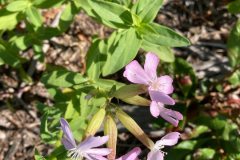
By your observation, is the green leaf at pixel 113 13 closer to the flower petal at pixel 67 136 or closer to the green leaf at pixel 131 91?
the green leaf at pixel 131 91

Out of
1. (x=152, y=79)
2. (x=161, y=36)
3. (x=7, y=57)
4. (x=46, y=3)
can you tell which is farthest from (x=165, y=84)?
(x=7, y=57)

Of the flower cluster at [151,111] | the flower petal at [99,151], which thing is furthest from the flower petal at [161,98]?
the flower petal at [99,151]

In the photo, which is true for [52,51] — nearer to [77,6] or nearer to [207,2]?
[77,6]

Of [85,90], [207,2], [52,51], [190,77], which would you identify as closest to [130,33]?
[85,90]

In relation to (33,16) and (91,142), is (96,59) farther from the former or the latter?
(91,142)

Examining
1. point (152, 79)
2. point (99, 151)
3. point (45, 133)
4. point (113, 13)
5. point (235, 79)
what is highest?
point (113, 13)
